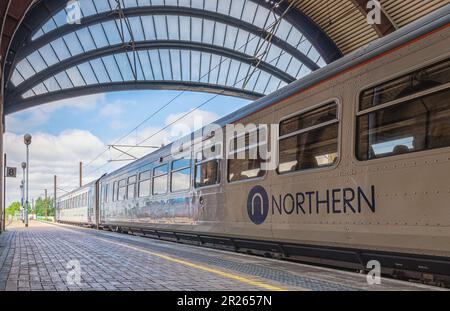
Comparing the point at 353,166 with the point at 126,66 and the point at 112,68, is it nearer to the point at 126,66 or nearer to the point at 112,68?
the point at 126,66

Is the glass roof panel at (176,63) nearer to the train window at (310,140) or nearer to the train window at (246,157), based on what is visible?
the train window at (246,157)

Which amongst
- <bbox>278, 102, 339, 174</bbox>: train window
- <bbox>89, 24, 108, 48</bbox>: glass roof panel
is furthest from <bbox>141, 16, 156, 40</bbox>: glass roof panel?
<bbox>278, 102, 339, 174</bbox>: train window

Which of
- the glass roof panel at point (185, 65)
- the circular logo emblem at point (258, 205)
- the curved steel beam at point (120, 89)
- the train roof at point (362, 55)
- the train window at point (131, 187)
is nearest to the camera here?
the train roof at point (362, 55)

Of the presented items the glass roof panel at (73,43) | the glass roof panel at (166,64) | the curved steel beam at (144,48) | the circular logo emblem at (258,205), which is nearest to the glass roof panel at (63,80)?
the curved steel beam at (144,48)

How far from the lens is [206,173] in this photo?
11.7 meters

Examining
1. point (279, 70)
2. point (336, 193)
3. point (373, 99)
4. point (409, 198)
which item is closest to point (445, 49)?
Answer: point (373, 99)

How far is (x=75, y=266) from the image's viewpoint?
8.52m

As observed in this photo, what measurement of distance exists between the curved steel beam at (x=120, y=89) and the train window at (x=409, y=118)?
33252mm

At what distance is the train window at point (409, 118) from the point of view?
5.51m

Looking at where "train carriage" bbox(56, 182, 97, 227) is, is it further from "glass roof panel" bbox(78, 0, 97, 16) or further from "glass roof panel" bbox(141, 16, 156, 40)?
"glass roof panel" bbox(141, 16, 156, 40)

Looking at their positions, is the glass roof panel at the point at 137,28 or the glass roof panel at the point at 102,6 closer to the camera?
the glass roof panel at the point at 102,6

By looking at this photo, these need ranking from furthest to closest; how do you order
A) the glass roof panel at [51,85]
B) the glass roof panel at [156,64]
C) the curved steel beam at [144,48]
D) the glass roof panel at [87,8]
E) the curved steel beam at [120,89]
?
the glass roof panel at [156,64], the glass roof panel at [51,85], the curved steel beam at [120,89], the curved steel beam at [144,48], the glass roof panel at [87,8]

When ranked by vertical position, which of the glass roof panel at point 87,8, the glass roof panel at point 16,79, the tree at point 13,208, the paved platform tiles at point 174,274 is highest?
the glass roof panel at point 87,8
